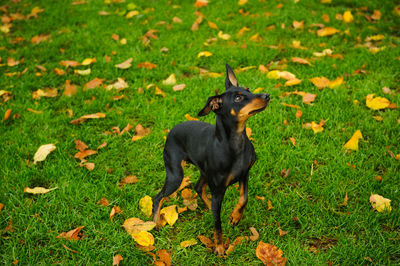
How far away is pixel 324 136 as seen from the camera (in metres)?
3.49

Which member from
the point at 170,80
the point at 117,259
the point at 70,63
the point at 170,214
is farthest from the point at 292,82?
the point at 70,63

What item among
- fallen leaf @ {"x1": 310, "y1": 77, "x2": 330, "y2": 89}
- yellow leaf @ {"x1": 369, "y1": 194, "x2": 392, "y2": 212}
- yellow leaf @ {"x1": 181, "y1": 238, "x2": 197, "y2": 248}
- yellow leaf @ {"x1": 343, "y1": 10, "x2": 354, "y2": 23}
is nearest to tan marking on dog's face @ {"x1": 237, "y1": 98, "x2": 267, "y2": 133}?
yellow leaf @ {"x1": 181, "y1": 238, "x2": 197, "y2": 248}

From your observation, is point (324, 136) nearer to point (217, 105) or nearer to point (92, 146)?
point (217, 105)

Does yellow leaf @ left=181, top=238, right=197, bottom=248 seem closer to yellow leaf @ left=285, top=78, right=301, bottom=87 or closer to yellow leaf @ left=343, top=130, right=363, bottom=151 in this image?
yellow leaf @ left=343, top=130, right=363, bottom=151

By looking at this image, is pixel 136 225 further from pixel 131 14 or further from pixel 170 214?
pixel 131 14

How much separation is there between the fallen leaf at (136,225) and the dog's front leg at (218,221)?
0.57 meters

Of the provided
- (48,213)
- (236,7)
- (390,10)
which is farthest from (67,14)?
(390,10)

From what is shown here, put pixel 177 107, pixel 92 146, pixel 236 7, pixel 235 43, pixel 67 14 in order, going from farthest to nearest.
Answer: pixel 67 14 < pixel 236 7 < pixel 235 43 < pixel 177 107 < pixel 92 146

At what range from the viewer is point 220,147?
90.4 inches

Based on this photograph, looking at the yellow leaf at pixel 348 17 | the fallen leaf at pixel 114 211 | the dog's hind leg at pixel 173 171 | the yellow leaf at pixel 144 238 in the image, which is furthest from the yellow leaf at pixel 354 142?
the yellow leaf at pixel 348 17

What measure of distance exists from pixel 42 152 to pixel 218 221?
2.22 meters

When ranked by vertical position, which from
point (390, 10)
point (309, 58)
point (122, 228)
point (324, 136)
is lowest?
point (122, 228)

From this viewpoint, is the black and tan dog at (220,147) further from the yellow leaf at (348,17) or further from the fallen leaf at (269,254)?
the yellow leaf at (348,17)

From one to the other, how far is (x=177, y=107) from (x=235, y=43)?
2015mm
